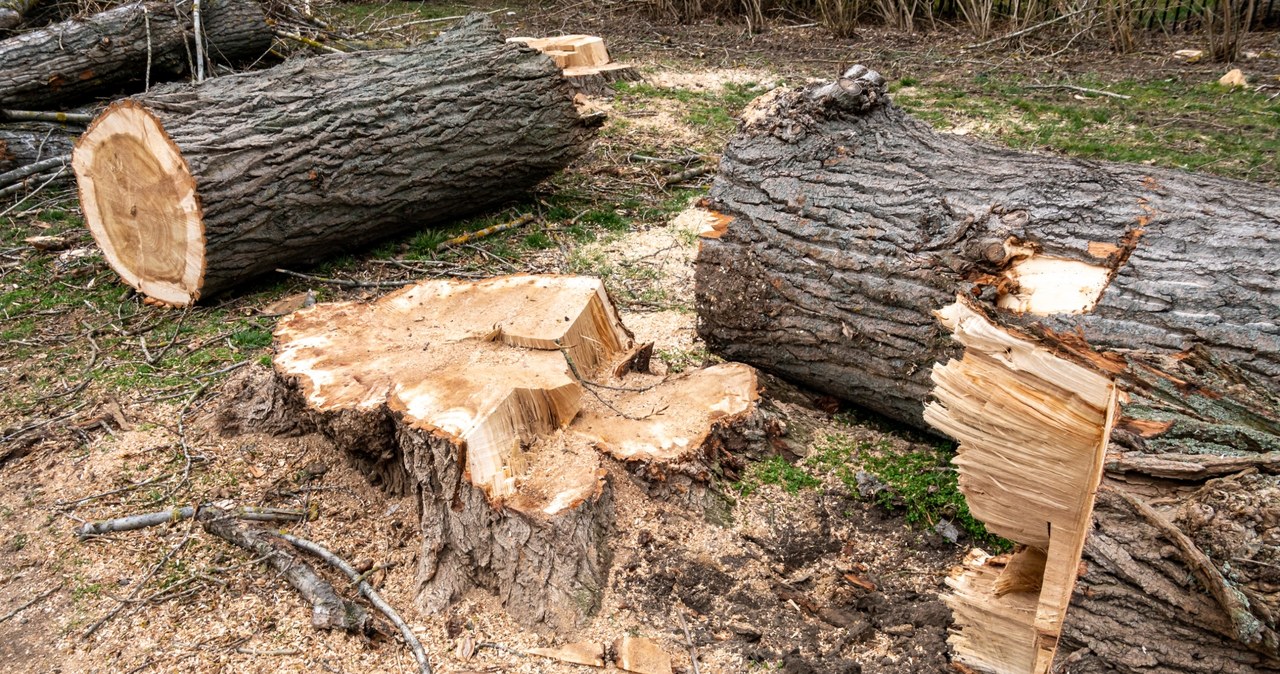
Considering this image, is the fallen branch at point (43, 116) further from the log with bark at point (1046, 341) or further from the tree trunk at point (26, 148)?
the log with bark at point (1046, 341)

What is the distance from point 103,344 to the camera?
4305 mm

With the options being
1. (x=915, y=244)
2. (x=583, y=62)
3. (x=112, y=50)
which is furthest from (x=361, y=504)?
(x=583, y=62)

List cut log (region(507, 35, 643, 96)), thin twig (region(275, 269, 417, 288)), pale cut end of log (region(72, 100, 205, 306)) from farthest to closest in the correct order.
Answer: cut log (region(507, 35, 643, 96)), thin twig (region(275, 269, 417, 288)), pale cut end of log (region(72, 100, 205, 306))

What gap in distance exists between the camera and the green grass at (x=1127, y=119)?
19.0 ft

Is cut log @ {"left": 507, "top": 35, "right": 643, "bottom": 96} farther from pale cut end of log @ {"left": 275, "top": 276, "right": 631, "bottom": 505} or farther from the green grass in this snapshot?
pale cut end of log @ {"left": 275, "top": 276, "right": 631, "bottom": 505}

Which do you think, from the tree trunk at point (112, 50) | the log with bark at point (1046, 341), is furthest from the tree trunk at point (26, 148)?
the log with bark at point (1046, 341)

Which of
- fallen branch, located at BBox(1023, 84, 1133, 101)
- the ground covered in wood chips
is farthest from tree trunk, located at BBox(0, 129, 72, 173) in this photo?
fallen branch, located at BBox(1023, 84, 1133, 101)

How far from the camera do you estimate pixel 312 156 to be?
15.2 feet

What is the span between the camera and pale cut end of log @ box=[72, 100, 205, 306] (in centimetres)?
430

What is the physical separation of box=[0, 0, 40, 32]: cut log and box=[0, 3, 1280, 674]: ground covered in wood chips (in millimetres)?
1858

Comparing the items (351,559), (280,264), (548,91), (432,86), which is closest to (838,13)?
(548,91)

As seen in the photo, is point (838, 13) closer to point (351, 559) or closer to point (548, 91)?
point (548, 91)

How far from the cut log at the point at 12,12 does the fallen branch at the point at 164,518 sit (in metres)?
5.21

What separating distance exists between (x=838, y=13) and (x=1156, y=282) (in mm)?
7400
